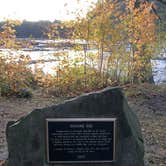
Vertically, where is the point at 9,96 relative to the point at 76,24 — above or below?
below

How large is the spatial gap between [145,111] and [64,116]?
17.9 ft

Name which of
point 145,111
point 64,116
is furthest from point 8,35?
point 64,116

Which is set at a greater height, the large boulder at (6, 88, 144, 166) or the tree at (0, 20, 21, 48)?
the tree at (0, 20, 21, 48)

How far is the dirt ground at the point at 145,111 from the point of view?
7.05 m

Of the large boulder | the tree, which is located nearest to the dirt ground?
the large boulder

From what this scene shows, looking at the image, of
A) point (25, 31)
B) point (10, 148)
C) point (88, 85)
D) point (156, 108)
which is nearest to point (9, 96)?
point (88, 85)

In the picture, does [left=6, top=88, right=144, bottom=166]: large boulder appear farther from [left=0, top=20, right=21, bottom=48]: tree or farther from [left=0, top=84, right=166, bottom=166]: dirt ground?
[left=0, top=20, right=21, bottom=48]: tree

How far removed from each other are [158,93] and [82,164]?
7.61 m

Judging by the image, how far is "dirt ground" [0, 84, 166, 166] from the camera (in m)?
7.05

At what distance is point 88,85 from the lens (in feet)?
41.2

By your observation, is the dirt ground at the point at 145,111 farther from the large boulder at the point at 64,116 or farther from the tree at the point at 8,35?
the tree at the point at 8,35

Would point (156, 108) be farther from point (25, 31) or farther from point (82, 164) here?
point (25, 31)

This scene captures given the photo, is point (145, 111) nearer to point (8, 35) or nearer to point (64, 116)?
point (8, 35)

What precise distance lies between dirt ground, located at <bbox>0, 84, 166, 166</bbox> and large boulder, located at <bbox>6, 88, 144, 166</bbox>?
87 cm
